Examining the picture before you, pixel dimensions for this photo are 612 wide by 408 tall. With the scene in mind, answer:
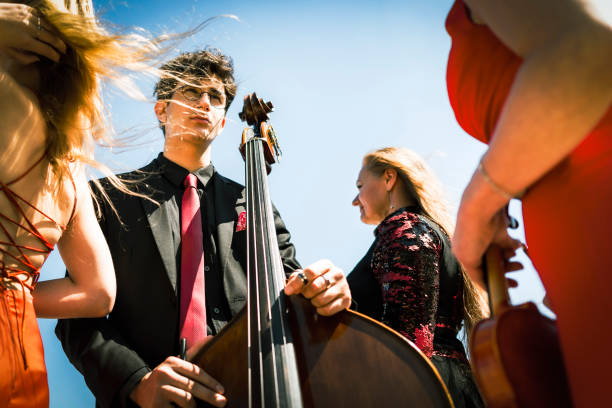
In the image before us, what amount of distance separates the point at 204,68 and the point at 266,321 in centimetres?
199

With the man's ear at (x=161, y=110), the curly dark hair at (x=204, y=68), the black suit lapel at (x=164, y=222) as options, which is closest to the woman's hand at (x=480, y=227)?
the black suit lapel at (x=164, y=222)

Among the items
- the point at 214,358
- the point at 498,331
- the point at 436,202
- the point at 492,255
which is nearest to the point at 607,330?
the point at 498,331

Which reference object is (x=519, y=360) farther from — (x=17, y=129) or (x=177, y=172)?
(x=177, y=172)

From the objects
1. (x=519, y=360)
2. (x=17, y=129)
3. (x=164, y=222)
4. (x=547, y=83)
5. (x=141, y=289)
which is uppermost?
(x=547, y=83)

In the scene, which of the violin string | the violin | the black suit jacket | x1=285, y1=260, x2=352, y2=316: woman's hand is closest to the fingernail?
the violin string

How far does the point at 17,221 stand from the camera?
3.69 feet

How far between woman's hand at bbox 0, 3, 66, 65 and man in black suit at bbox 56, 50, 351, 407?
1.07 feet

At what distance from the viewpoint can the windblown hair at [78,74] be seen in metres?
1.24

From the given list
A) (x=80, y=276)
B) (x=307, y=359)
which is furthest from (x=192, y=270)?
(x=307, y=359)

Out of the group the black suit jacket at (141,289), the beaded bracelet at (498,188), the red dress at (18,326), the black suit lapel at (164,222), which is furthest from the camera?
the black suit lapel at (164,222)

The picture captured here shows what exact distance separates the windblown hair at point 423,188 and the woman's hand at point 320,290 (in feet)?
4.20

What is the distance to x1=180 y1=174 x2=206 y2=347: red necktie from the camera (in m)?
1.67

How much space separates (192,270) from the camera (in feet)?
5.94

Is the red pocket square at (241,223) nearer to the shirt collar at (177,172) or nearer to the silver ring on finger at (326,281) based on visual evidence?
the shirt collar at (177,172)
